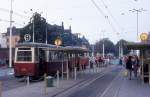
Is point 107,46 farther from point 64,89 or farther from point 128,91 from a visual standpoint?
point 128,91

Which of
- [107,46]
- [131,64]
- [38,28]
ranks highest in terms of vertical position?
[38,28]

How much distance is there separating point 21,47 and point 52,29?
55873 millimetres

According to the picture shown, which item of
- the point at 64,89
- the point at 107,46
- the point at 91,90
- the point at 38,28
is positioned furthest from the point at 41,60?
the point at 107,46

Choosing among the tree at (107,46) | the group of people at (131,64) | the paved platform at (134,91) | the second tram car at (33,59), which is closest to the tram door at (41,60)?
the second tram car at (33,59)

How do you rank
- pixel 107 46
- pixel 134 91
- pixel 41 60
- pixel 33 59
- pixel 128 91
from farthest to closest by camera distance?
pixel 107 46
pixel 41 60
pixel 33 59
pixel 128 91
pixel 134 91

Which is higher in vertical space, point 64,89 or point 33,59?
point 33,59

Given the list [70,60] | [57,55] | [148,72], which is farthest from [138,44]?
[70,60]

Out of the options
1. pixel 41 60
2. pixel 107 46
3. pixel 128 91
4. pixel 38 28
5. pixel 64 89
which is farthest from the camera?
pixel 107 46

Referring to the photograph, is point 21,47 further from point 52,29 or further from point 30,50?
point 52,29

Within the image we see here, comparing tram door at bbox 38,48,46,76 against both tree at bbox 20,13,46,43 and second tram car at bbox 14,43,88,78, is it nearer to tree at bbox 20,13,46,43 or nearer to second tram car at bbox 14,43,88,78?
second tram car at bbox 14,43,88,78

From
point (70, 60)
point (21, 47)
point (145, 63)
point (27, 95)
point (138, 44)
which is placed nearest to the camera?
point (27, 95)

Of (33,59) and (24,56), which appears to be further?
(24,56)

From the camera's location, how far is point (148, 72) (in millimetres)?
37656

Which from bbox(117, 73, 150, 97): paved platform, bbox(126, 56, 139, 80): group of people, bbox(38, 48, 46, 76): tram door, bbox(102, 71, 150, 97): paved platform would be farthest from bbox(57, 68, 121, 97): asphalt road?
bbox(38, 48, 46, 76): tram door
